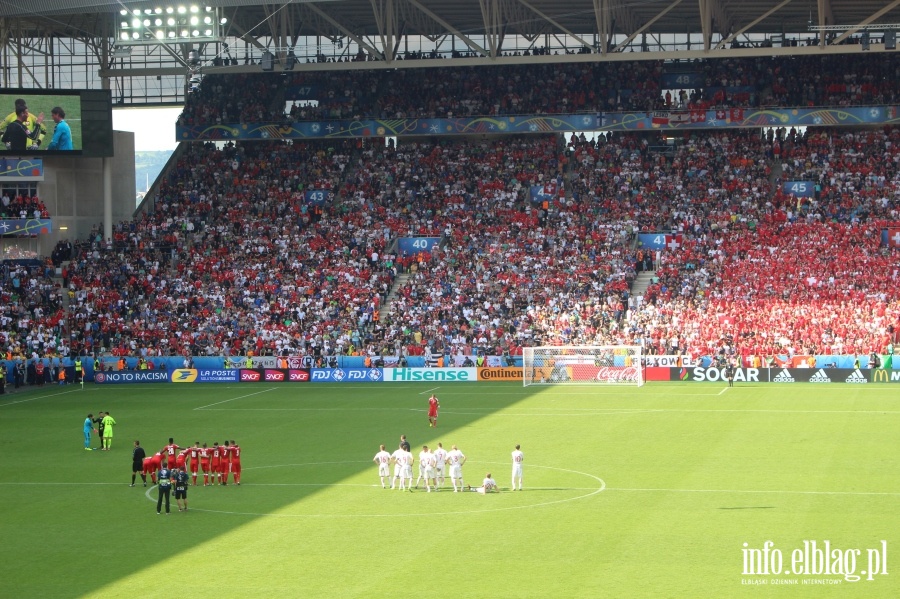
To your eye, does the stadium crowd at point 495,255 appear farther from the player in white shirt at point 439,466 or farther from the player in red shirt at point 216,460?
the player in red shirt at point 216,460

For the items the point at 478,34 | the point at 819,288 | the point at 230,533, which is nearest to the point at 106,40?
the point at 478,34

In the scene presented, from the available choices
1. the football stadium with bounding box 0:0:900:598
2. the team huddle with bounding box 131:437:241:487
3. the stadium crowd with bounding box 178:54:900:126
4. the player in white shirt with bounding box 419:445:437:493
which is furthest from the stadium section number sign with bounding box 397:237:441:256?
the player in white shirt with bounding box 419:445:437:493

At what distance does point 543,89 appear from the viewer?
6775 cm

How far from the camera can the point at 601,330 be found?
54.0m

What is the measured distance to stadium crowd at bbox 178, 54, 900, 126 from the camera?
64.2 meters

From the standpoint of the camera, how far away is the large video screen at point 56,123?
60.3 m

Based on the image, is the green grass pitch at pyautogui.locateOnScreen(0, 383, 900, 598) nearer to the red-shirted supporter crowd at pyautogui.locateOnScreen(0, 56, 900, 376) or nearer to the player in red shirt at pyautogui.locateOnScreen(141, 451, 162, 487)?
the player in red shirt at pyautogui.locateOnScreen(141, 451, 162, 487)

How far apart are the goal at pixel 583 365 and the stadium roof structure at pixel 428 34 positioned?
46.5 ft

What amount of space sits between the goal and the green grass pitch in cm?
737

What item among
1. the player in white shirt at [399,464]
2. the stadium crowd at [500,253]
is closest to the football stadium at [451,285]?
the stadium crowd at [500,253]

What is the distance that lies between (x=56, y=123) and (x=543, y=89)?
2589cm

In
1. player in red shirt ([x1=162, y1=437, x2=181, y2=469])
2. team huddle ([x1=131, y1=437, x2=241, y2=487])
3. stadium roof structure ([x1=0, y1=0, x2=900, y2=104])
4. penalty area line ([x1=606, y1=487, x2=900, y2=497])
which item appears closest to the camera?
penalty area line ([x1=606, y1=487, x2=900, y2=497])

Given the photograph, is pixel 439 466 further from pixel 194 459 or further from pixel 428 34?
pixel 428 34

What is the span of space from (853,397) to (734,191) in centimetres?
1903
